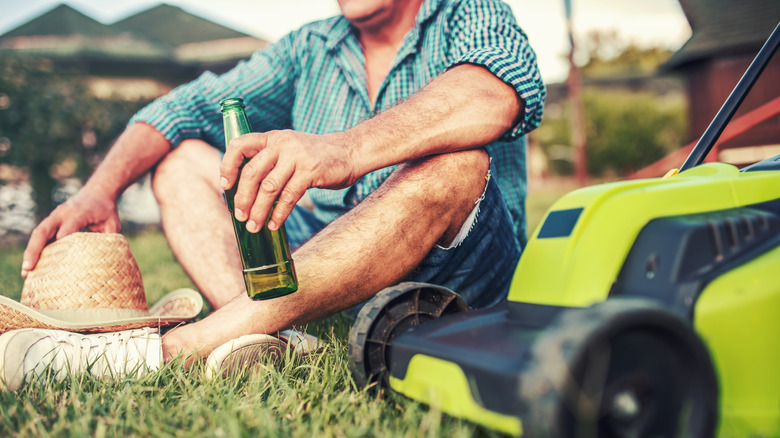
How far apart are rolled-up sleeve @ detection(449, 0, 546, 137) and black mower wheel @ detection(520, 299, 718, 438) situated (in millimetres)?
889

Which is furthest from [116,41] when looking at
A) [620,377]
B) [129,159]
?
[620,377]

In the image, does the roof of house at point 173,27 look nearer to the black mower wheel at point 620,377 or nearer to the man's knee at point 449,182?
the man's knee at point 449,182

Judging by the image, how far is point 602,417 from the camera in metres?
0.83

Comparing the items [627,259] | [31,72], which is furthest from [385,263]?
[31,72]

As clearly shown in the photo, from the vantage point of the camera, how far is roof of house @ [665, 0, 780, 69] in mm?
11578

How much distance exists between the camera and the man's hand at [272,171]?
1.18 m

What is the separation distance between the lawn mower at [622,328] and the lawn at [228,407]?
65 millimetres

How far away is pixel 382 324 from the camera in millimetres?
1282

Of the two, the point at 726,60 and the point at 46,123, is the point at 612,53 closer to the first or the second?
the point at 726,60

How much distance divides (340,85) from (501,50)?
695mm

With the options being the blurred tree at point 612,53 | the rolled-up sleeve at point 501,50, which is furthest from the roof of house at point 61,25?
the blurred tree at point 612,53

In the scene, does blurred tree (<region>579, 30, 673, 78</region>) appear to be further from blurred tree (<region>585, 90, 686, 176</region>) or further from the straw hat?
the straw hat

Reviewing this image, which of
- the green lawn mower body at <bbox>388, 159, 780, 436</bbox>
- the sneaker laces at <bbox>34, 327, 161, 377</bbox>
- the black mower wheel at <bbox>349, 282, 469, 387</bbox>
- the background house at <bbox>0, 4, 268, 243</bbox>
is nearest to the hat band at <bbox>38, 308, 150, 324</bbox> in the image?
the sneaker laces at <bbox>34, 327, 161, 377</bbox>

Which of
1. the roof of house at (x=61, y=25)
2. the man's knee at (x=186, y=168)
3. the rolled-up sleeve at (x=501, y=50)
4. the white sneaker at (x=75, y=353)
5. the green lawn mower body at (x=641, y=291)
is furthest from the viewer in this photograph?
the roof of house at (x=61, y=25)
